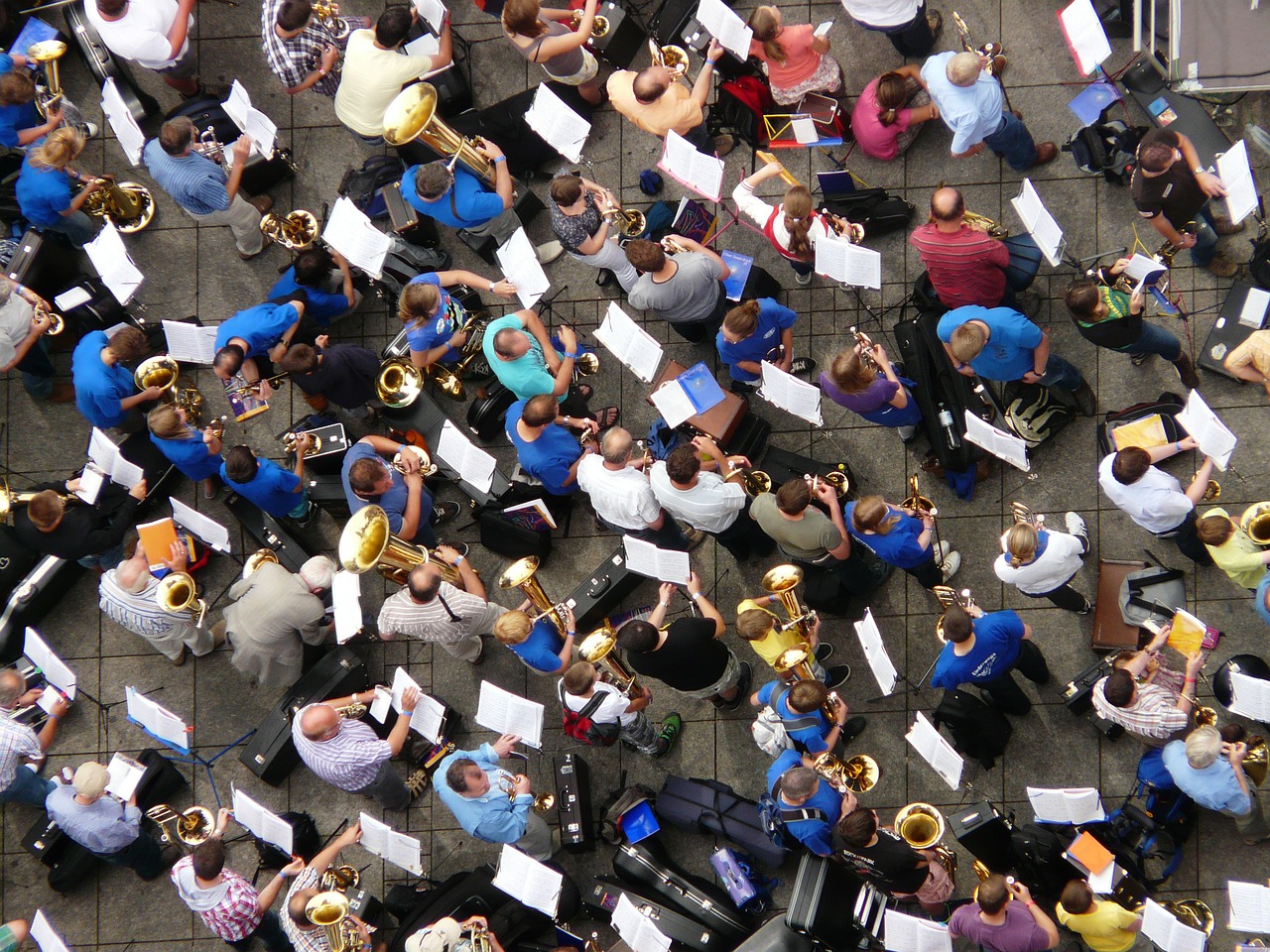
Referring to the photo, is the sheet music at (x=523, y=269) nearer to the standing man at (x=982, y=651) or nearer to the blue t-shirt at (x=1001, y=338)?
the blue t-shirt at (x=1001, y=338)

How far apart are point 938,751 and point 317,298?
698 centimetres

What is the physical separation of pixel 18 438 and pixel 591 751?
6.96m

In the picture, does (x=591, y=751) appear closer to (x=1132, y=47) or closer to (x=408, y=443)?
(x=408, y=443)

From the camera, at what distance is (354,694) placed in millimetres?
10344

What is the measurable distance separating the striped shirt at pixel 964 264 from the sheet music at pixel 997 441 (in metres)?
→ 1.11

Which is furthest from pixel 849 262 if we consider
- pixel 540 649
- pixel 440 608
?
pixel 440 608

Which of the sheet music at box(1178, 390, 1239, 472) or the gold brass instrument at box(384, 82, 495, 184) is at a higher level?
the gold brass instrument at box(384, 82, 495, 184)

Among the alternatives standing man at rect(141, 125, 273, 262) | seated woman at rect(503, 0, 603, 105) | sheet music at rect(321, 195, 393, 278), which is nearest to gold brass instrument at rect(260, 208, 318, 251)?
standing man at rect(141, 125, 273, 262)

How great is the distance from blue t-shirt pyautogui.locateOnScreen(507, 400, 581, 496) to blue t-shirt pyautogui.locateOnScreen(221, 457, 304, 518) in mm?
2199

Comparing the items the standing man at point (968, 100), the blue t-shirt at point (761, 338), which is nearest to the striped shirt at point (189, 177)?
the blue t-shirt at point (761, 338)

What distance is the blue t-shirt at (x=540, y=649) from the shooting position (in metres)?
9.40

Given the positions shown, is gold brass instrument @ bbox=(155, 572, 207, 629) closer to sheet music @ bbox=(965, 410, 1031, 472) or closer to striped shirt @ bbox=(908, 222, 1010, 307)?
sheet music @ bbox=(965, 410, 1031, 472)

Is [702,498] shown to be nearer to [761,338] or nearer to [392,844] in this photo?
[761,338]

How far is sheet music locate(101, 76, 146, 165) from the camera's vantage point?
35.6 feet
